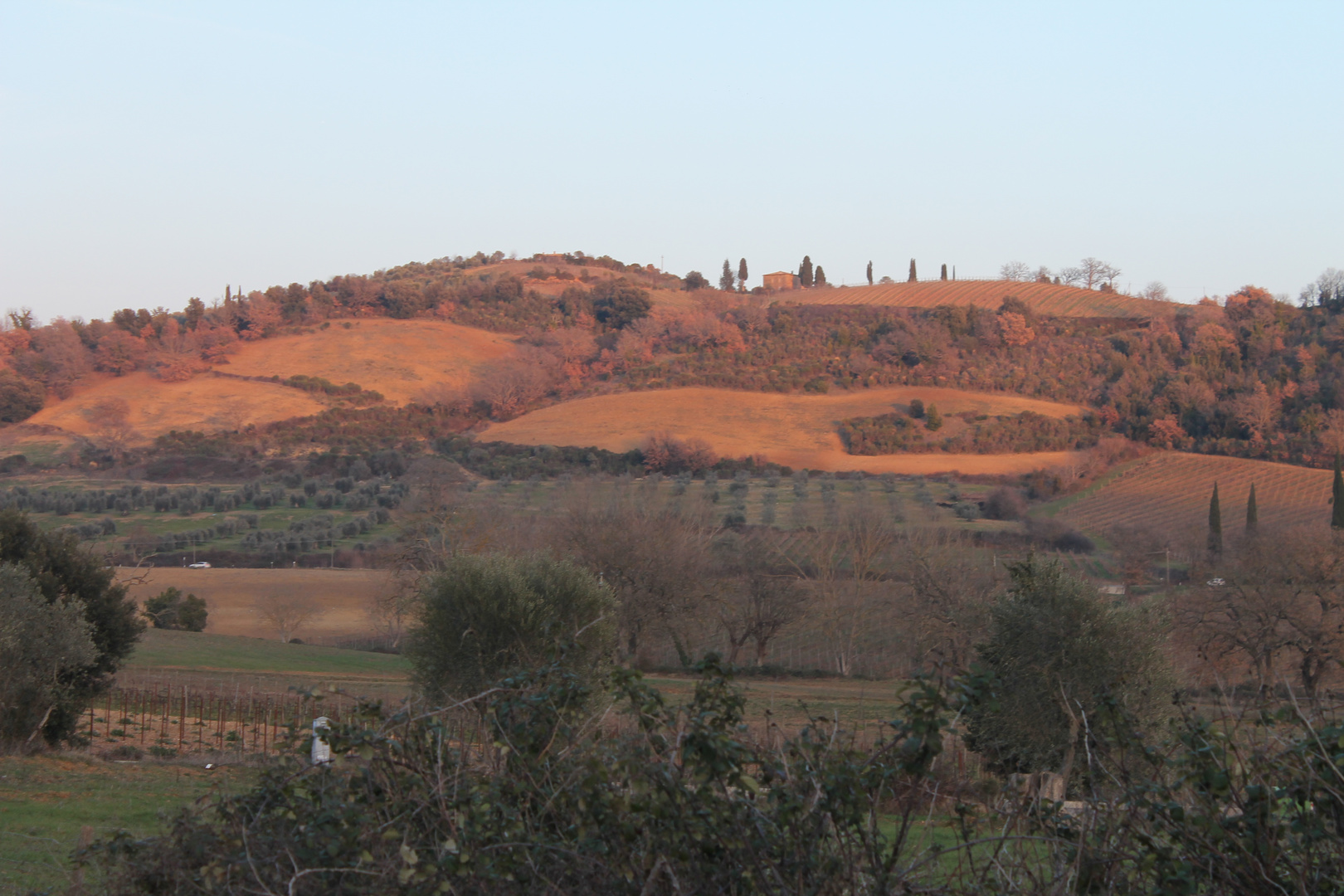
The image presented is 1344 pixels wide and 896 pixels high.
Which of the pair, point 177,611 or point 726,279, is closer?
point 177,611

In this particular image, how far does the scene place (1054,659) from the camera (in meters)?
15.2

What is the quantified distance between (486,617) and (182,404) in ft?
277

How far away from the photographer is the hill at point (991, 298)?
118 m

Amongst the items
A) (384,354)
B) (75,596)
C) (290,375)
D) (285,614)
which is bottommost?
(285,614)

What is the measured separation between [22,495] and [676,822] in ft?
222

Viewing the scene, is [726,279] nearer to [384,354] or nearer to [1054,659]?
[384,354]

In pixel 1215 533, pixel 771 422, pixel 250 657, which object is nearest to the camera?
pixel 250 657

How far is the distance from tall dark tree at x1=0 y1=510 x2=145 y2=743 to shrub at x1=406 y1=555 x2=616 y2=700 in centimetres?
504

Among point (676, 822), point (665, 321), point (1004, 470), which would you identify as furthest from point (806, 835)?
point (665, 321)

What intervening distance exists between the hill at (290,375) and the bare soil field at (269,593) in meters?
45.9

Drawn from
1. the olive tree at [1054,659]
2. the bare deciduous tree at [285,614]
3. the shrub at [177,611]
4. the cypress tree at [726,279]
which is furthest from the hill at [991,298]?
the olive tree at [1054,659]

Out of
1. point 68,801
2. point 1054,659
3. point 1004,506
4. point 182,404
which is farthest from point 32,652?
point 182,404

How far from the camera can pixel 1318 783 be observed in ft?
10.1

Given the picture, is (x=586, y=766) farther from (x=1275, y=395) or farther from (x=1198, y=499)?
(x=1275, y=395)
